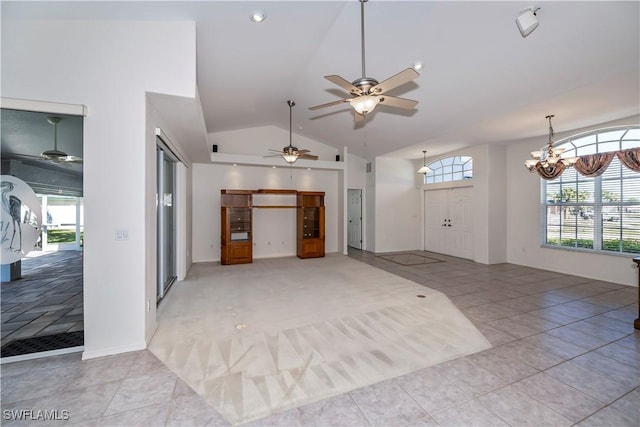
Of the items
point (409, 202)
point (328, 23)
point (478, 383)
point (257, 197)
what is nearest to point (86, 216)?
point (328, 23)

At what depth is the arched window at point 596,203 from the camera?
5.16m

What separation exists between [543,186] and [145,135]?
8360 mm

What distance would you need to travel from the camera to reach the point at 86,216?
2.72 metres

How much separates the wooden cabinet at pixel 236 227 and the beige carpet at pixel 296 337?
1791 millimetres

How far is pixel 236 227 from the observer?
7453 millimetres

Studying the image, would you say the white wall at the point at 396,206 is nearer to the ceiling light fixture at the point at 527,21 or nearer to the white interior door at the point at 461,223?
the white interior door at the point at 461,223

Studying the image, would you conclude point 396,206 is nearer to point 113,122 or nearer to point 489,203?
point 489,203

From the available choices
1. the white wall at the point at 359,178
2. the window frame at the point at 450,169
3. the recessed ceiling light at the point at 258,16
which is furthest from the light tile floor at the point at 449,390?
the white wall at the point at 359,178

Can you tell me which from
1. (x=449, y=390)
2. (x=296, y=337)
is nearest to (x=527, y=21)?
(x=449, y=390)

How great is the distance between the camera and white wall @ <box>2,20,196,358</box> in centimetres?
264

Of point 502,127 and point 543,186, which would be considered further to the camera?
point 543,186

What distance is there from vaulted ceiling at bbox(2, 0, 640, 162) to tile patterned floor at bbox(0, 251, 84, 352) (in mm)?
2546

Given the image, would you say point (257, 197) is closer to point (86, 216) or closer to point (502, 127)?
point (86, 216)

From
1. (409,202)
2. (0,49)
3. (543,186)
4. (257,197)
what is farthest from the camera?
(409,202)
